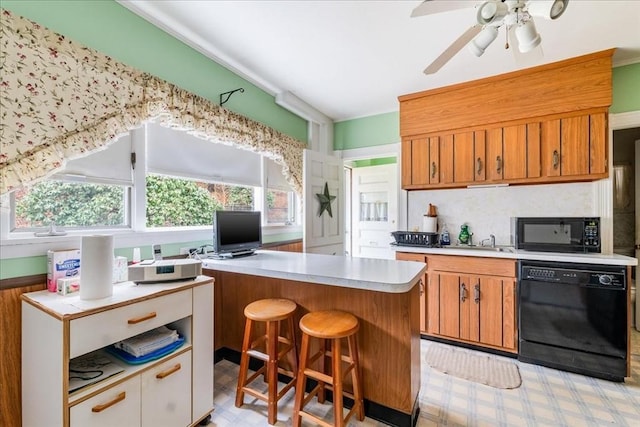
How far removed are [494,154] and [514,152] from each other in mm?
167

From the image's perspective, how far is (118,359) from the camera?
4.74 ft

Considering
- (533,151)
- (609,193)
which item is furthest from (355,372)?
(609,193)

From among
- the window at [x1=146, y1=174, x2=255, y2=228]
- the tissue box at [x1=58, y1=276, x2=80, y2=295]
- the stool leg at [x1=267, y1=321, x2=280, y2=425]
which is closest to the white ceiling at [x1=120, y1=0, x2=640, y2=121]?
the window at [x1=146, y1=174, x2=255, y2=228]

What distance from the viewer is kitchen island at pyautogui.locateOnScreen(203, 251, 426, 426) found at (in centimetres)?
161

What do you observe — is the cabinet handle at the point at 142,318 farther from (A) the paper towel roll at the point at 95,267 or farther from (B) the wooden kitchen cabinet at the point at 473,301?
(B) the wooden kitchen cabinet at the point at 473,301

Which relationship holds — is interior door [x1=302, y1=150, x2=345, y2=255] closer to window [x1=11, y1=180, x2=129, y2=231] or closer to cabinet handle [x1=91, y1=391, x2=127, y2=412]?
window [x1=11, y1=180, x2=129, y2=231]

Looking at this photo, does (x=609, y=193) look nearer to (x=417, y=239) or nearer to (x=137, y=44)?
(x=417, y=239)

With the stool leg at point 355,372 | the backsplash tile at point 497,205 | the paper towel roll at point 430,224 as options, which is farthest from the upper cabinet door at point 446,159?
the stool leg at point 355,372

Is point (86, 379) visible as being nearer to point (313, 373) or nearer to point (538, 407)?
point (313, 373)

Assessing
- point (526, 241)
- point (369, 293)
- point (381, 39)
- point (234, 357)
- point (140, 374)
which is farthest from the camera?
point (526, 241)

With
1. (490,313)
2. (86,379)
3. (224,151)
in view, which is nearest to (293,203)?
(224,151)

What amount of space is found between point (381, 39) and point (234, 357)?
287 centimetres

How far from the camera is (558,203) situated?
2.85 m

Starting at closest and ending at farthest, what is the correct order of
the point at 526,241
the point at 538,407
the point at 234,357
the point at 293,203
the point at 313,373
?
1. the point at 313,373
2. the point at 538,407
3. the point at 234,357
4. the point at 526,241
5. the point at 293,203
